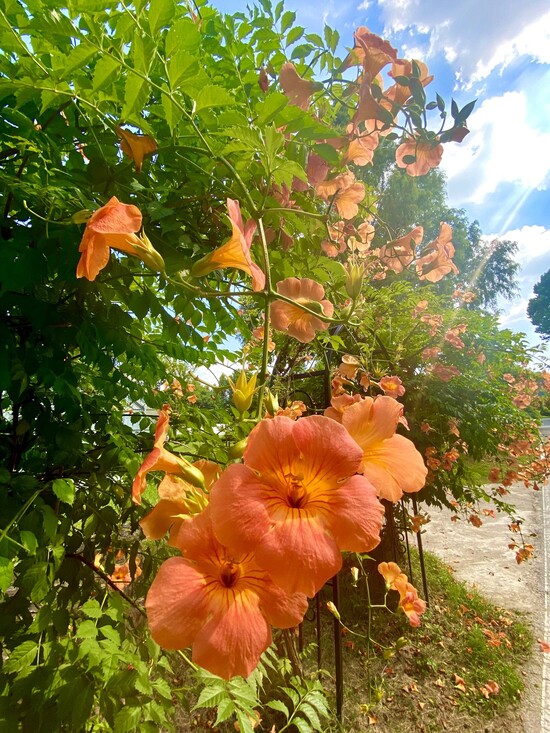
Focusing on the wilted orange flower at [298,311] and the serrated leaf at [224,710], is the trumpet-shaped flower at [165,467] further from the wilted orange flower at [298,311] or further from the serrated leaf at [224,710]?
the serrated leaf at [224,710]

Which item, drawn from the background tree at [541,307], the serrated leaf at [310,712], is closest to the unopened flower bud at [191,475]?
the serrated leaf at [310,712]

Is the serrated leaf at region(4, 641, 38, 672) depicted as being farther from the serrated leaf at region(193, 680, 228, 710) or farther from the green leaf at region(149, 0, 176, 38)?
the green leaf at region(149, 0, 176, 38)

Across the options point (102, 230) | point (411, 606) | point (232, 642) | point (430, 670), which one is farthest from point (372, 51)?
point (430, 670)

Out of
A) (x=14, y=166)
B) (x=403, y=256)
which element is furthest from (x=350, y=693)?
(x=14, y=166)

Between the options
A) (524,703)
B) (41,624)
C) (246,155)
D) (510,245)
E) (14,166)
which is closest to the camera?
(246,155)

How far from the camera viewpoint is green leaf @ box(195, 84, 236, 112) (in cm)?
76

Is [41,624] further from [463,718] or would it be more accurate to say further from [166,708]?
[463,718]

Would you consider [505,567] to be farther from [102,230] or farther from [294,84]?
[102,230]

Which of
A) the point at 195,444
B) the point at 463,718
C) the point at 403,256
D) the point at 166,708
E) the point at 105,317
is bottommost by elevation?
the point at 463,718

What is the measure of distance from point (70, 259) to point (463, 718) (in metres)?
4.65

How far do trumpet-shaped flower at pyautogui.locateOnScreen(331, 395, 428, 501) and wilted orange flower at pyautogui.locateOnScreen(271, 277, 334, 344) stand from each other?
0.26 meters

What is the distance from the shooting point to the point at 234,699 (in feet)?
4.31

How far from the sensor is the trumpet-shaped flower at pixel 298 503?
0.38 meters

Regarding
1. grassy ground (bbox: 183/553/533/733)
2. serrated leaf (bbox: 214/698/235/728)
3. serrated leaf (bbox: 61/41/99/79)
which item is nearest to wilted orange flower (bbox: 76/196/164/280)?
serrated leaf (bbox: 61/41/99/79)
